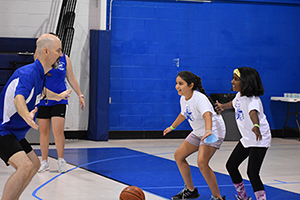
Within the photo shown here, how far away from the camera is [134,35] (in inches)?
382

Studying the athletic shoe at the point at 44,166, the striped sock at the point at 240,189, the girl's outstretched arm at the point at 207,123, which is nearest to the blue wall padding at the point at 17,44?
the athletic shoe at the point at 44,166

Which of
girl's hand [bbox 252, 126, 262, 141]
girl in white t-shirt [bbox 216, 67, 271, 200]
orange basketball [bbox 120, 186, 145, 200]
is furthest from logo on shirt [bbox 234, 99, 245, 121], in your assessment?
orange basketball [bbox 120, 186, 145, 200]

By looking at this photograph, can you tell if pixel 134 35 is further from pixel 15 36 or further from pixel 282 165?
pixel 282 165

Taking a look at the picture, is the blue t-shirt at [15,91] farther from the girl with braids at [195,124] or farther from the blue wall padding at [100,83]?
the blue wall padding at [100,83]

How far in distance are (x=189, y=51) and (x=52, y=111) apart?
16.6ft

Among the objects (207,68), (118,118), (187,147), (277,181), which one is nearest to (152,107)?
(118,118)

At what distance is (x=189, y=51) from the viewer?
997cm

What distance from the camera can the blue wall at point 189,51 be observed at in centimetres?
970

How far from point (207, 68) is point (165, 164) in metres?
4.10

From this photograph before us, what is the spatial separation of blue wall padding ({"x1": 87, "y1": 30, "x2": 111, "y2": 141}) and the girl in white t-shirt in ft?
18.0

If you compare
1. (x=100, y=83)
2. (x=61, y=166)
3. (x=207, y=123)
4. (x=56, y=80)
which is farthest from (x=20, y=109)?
(x=100, y=83)

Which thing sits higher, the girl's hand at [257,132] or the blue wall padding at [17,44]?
the blue wall padding at [17,44]

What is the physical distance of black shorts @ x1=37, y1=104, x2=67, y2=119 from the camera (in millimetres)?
5672

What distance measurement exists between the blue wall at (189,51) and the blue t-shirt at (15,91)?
6385 millimetres
